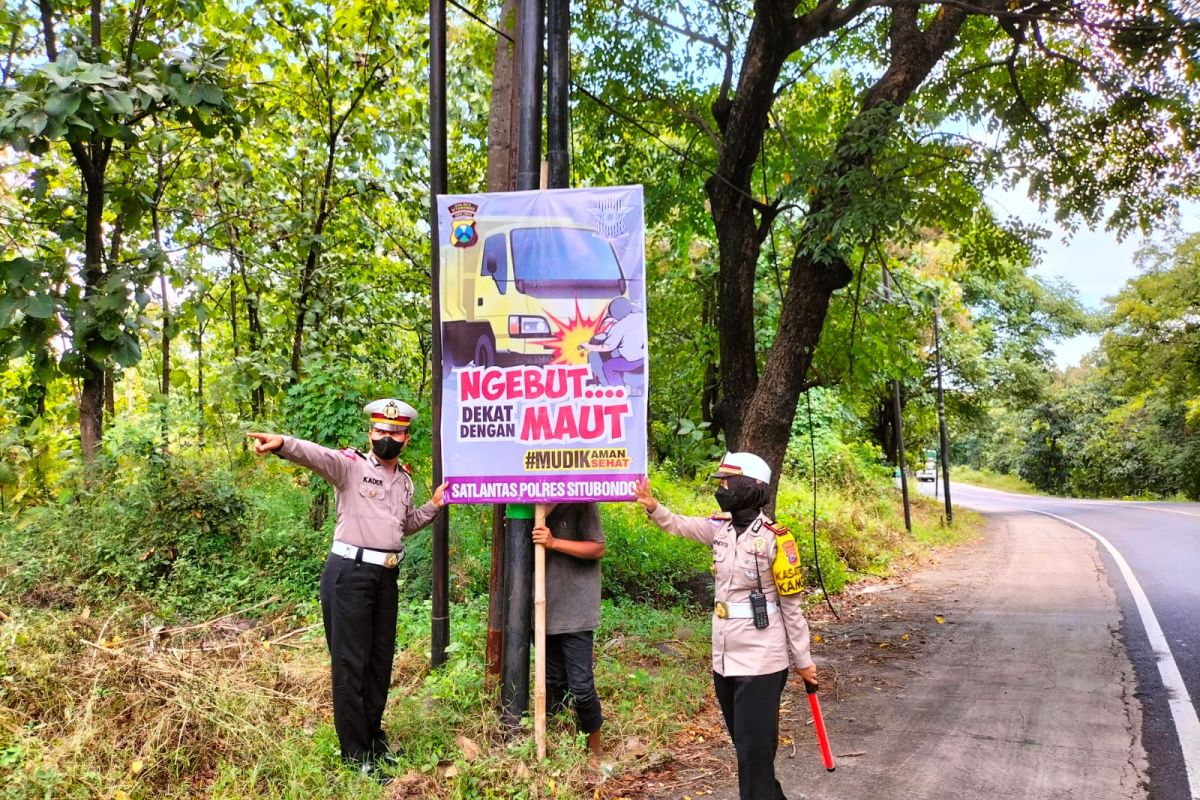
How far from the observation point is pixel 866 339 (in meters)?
9.51

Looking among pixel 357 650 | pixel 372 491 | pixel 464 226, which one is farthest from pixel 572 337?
pixel 357 650

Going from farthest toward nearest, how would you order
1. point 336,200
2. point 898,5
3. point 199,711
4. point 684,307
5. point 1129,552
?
point 1129,552 < point 684,307 < point 336,200 < point 898,5 < point 199,711

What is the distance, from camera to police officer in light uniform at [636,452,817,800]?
12.3 ft

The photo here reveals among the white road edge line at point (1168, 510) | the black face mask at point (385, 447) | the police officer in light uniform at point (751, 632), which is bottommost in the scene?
the white road edge line at point (1168, 510)

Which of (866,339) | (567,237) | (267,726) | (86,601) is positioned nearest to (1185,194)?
(866,339)

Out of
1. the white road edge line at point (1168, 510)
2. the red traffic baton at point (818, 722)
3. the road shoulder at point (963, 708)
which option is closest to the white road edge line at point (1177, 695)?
the road shoulder at point (963, 708)

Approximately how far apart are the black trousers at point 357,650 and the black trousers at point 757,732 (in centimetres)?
200

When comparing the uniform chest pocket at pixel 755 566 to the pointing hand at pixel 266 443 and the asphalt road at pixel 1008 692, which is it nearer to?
the asphalt road at pixel 1008 692

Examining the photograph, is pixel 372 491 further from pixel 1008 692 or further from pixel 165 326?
pixel 1008 692

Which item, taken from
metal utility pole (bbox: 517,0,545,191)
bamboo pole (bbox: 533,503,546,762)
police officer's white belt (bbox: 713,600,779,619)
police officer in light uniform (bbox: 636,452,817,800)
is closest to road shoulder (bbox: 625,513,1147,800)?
bamboo pole (bbox: 533,503,546,762)

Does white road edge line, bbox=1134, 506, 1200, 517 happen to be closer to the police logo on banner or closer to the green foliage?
the green foliage

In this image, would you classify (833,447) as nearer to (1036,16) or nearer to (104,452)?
(1036,16)

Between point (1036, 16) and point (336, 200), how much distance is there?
8.69 metres

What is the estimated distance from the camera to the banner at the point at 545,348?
15.0 feet
